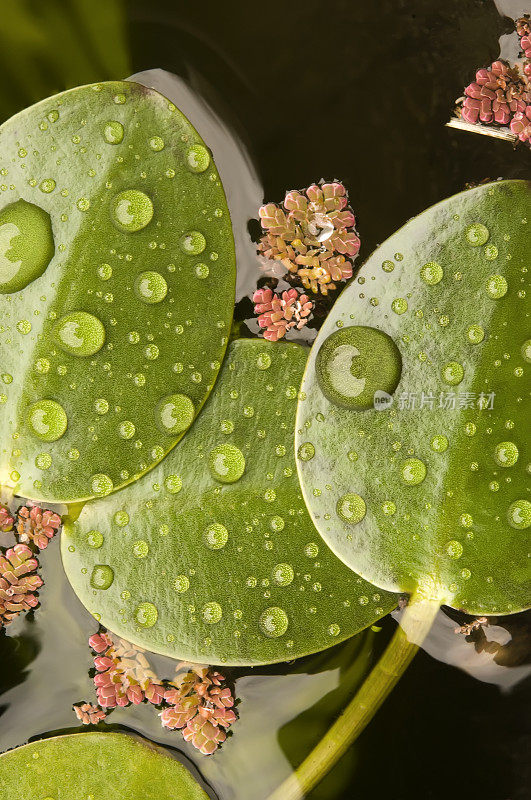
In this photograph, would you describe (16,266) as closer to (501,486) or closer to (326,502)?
(326,502)

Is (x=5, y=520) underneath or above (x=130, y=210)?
underneath

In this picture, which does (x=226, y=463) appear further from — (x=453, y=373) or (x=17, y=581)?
(x=17, y=581)

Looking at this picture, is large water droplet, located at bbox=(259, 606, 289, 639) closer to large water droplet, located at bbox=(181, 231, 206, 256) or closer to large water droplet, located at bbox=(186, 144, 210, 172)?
large water droplet, located at bbox=(181, 231, 206, 256)

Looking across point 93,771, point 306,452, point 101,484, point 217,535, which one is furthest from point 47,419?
point 93,771

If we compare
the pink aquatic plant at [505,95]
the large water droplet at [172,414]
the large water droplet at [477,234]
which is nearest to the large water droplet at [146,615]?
the large water droplet at [172,414]

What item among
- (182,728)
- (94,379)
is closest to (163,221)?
(94,379)

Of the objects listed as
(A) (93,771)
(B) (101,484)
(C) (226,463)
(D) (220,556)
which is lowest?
(A) (93,771)

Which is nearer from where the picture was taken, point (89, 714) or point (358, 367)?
point (358, 367)

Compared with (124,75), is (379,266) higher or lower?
lower
